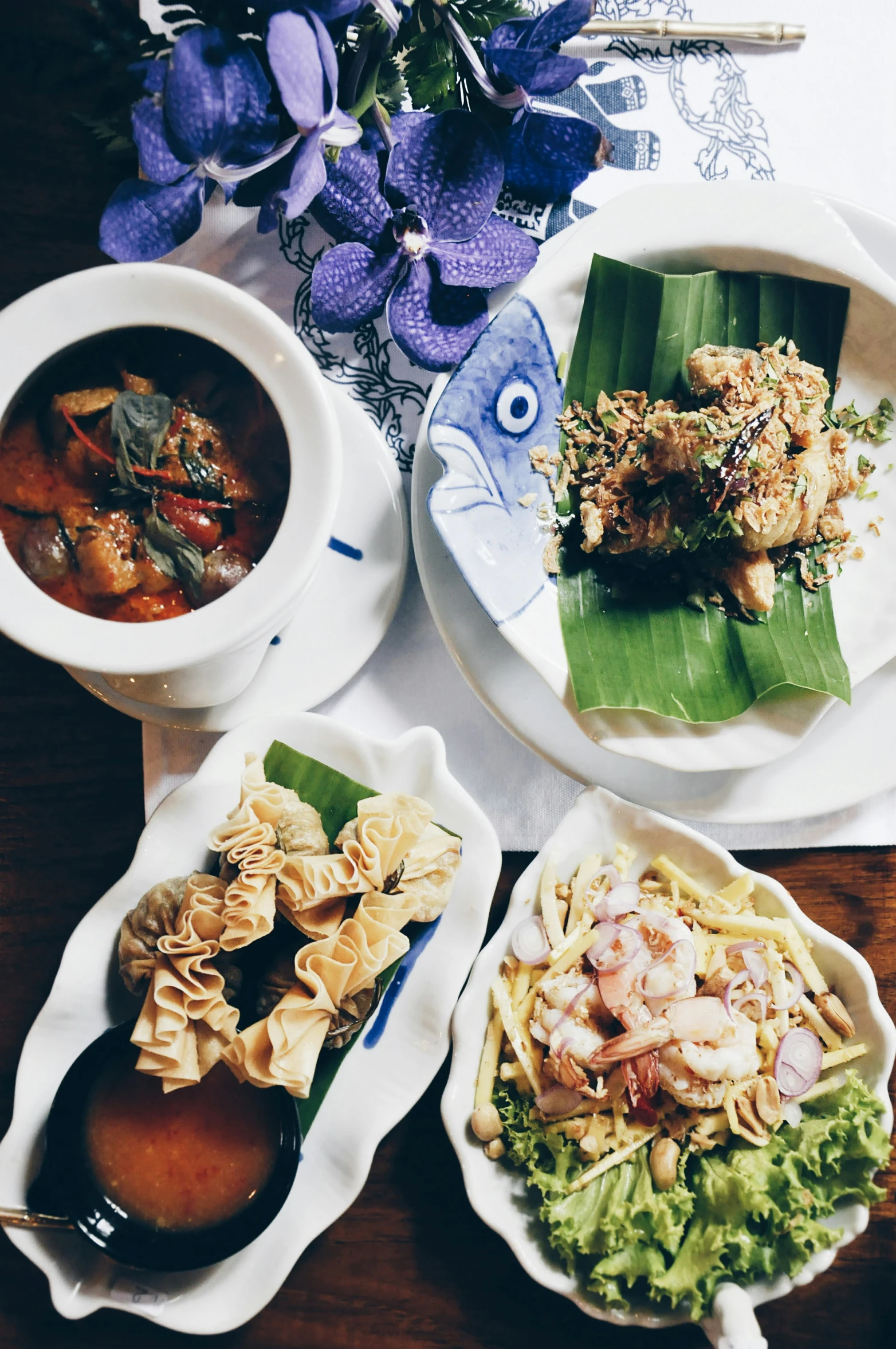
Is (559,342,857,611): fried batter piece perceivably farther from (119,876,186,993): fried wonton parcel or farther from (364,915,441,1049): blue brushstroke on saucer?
(119,876,186,993): fried wonton parcel

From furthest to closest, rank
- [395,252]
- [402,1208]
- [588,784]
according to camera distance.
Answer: [402,1208], [588,784], [395,252]

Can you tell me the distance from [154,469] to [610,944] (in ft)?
3.13

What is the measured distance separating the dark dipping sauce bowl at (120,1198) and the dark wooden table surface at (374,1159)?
0.25m

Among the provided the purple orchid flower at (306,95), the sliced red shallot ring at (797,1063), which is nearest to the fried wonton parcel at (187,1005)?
the sliced red shallot ring at (797,1063)

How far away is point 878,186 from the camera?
4.97 feet

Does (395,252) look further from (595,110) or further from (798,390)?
(798,390)

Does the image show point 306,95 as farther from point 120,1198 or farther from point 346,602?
point 120,1198

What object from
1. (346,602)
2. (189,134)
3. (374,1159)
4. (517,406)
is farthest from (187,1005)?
(189,134)

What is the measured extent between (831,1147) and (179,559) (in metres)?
1.28

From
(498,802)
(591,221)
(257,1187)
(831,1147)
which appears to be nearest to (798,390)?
(591,221)

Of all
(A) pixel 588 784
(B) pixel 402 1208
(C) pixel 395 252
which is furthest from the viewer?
(B) pixel 402 1208

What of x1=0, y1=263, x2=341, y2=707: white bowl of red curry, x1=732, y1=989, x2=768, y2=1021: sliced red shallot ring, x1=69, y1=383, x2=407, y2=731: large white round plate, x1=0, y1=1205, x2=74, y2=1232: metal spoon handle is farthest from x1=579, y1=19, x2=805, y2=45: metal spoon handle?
x1=0, y1=1205, x2=74, y2=1232: metal spoon handle

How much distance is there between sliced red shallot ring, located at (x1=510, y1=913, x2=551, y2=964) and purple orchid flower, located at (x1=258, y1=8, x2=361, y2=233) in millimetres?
1055

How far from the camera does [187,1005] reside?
1309 mm
